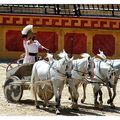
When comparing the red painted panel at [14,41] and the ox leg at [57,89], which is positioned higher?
the red painted panel at [14,41]

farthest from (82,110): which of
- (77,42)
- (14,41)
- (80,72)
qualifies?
(14,41)

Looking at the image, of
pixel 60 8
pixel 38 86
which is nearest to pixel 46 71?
pixel 38 86

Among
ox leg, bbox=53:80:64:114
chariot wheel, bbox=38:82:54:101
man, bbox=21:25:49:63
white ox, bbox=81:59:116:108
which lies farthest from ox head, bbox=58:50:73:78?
man, bbox=21:25:49:63

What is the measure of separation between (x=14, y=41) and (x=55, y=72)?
28.9 feet

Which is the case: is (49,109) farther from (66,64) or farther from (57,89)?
(66,64)

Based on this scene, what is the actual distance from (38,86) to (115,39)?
8172mm

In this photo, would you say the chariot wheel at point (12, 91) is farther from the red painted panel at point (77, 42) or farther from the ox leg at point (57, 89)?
the red painted panel at point (77, 42)

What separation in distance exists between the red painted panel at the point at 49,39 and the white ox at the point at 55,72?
7.86m

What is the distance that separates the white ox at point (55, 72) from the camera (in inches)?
288

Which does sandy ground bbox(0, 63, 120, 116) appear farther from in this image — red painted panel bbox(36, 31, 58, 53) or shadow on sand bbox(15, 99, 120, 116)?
red painted panel bbox(36, 31, 58, 53)

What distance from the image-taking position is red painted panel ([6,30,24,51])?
16062mm

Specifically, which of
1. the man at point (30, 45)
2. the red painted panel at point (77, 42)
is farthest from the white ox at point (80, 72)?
the red painted panel at point (77, 42)

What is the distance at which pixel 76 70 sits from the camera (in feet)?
25.4

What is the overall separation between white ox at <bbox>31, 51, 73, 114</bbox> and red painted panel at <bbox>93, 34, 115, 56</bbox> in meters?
8.05
